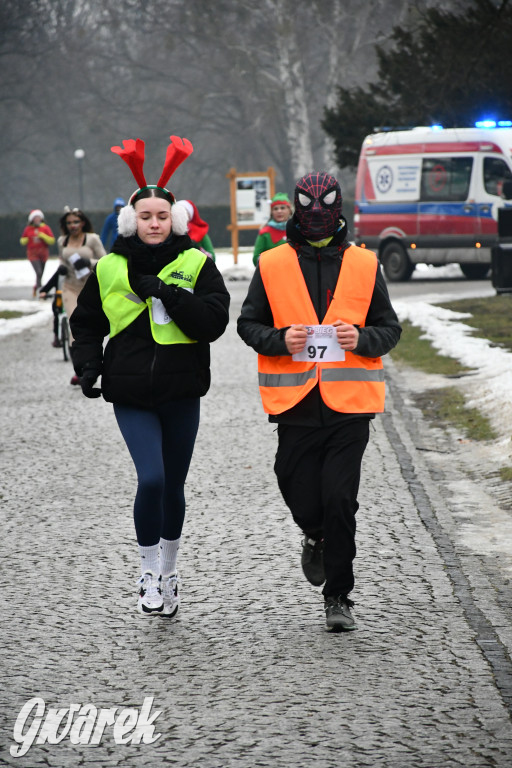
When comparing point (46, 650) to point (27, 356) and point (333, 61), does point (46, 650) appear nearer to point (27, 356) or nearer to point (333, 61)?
point (27, 356)

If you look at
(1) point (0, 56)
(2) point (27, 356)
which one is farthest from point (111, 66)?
(2) point (27, 356)

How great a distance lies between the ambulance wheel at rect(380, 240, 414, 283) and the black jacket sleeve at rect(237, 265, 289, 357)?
21088 mm

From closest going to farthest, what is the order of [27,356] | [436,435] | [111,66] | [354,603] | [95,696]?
[95,696] → [354,603] → [436,435] → [27,356] → [111,66]

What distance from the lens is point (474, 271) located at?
2712 centimetres

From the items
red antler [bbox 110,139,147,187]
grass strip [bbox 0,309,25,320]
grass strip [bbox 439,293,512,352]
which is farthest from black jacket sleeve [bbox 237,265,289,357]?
grass strip [bbox 0,309,25,320]

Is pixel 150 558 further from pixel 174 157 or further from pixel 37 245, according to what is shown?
pixel 37 245

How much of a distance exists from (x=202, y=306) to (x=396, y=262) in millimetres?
21511


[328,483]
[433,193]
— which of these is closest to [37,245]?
[433,193]

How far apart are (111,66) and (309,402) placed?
178ft

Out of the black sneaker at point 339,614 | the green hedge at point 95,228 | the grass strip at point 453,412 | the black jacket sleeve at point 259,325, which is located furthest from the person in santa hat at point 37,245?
the black sneaker at point 339,614

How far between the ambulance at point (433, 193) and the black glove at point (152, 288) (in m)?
20.1

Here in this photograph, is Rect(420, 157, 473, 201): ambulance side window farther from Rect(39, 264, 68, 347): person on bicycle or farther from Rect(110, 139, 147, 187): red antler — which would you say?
Rect(110, 139, 147, 187): red antler

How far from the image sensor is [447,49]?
26.2m

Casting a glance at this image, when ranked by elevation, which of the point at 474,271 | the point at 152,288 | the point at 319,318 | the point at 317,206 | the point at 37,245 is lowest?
the point at 474,271
